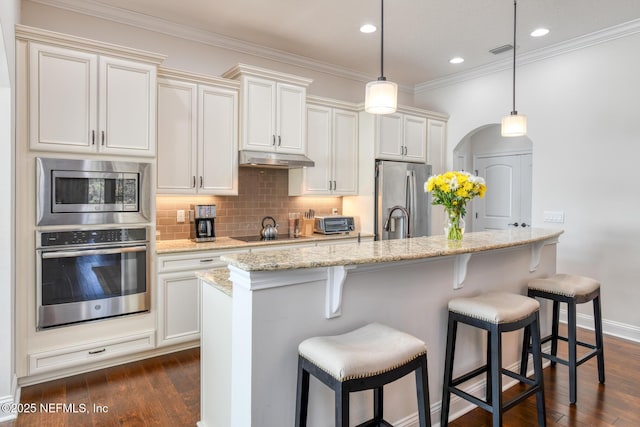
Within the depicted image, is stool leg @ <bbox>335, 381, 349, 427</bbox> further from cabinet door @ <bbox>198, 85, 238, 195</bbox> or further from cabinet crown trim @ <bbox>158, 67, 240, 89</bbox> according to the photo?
cabinet crown trim @ <bbox>158, 67, 240, 89</bbox>

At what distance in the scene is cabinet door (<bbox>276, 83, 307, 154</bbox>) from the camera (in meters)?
4.04

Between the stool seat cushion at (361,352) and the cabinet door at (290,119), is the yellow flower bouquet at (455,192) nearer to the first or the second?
the stool seat cushion at (361,352)

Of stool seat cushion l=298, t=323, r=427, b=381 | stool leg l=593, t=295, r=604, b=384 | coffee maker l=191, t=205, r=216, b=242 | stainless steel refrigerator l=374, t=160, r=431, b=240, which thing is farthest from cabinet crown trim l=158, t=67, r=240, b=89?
stool leg l=593, t=295, r=604, b=384

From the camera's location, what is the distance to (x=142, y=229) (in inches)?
124

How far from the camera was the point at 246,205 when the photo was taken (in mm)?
4324

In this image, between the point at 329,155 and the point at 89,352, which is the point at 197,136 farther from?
the point at 89,352

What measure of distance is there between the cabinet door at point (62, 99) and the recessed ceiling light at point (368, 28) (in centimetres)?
237

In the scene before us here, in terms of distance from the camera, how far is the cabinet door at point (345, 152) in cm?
464

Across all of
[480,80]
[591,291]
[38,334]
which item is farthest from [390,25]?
[38,334]

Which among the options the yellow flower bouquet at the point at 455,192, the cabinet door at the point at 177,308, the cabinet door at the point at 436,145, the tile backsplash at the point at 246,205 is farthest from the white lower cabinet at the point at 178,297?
the cabinet door at the point at 436,145

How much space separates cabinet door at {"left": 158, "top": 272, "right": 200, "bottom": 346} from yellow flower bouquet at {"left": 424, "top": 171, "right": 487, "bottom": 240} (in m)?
2.16

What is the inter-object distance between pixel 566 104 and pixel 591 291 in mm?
2353

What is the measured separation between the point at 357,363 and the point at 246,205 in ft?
10.2

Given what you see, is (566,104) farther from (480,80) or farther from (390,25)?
(390,25)
